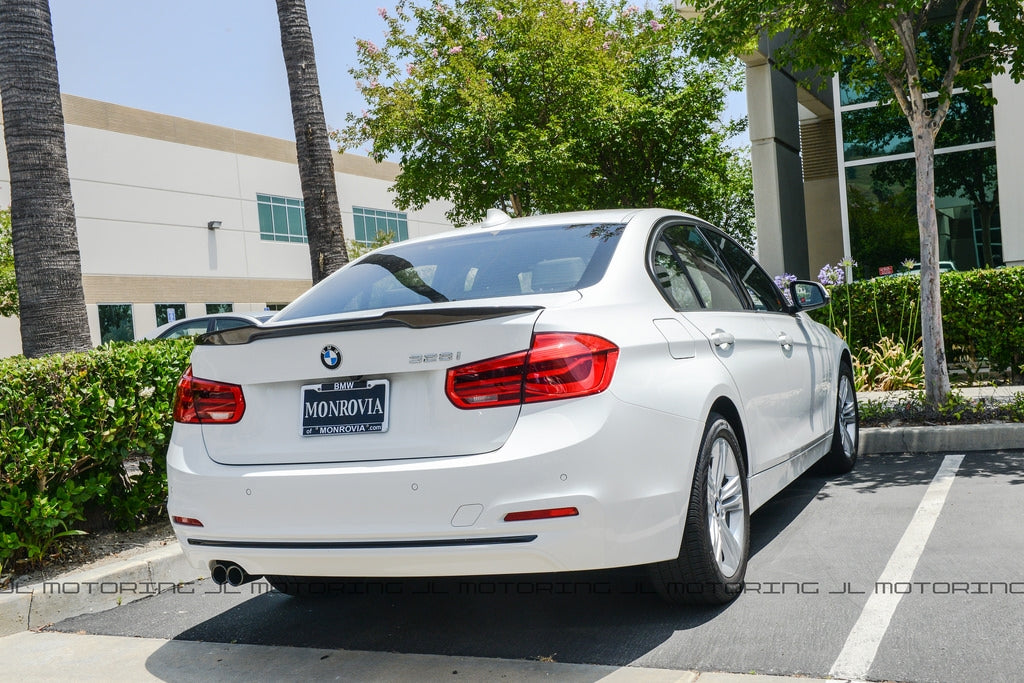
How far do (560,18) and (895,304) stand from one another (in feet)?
34.1

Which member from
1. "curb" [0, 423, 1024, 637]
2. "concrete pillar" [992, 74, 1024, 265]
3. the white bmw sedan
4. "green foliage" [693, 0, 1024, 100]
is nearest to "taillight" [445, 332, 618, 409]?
the white bmw sedan

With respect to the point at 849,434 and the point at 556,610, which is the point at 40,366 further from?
the point at 849,434

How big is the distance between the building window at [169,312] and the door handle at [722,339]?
3297 centimetres

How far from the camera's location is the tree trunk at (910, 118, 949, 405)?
816 cm

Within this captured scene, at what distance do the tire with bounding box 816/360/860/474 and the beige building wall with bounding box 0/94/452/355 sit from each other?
28.9m

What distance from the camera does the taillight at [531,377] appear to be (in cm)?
333

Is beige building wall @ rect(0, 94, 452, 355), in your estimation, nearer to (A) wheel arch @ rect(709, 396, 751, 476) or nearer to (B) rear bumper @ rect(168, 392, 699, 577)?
(B) rear bumper @ rect(168, 392, 699, 577)

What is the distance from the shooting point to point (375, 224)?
150 feet

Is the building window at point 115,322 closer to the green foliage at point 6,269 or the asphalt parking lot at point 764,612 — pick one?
the green foliage at point 6,269

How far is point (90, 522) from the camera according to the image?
5.72 m

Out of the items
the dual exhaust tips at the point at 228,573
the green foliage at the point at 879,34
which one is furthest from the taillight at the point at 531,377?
the green foliage at the point at 879,34

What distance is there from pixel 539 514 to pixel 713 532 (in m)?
0.96

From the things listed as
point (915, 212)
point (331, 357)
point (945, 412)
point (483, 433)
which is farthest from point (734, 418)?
point (915, 212)

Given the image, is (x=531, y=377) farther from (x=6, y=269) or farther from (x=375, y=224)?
(x=375, y=224)
